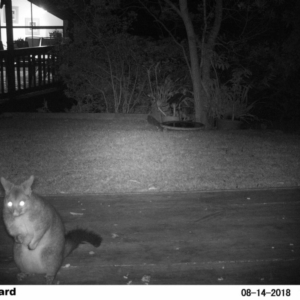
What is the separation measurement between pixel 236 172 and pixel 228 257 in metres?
2.30

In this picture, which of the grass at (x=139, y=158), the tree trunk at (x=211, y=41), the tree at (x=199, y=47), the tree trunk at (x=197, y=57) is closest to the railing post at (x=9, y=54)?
the grass at (x=139, y=158)

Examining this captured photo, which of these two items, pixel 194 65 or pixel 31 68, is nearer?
pixel 194 65

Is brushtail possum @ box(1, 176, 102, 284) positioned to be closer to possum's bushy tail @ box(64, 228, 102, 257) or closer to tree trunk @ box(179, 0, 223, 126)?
possum's bushy tail @ box(64, 228, 102, 257)

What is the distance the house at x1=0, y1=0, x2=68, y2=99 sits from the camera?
10.1 meters

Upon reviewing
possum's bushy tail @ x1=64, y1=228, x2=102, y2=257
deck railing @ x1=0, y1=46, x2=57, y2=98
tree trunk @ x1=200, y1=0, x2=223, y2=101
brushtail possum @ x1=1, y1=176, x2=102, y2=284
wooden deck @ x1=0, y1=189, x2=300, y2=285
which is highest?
tree trunk @ x1=200, y1=0, x2=223, y2=101

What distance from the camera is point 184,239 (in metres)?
3.48

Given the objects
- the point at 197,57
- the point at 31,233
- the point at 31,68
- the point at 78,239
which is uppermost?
the point at 197,57

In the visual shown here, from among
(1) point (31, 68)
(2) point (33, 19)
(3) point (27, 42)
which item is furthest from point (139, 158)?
(2) point (33, 19)

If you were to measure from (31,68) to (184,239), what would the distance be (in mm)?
9006

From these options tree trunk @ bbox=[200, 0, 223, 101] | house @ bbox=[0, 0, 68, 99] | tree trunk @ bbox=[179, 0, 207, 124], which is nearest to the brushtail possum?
tree trunk @ bbox=[179, 0, 207, 124]

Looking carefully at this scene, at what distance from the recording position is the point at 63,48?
31.6 ft

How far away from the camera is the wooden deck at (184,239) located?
116 inches

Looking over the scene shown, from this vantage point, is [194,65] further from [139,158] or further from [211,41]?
[139,158]

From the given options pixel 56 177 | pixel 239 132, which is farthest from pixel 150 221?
pixel 239 132
